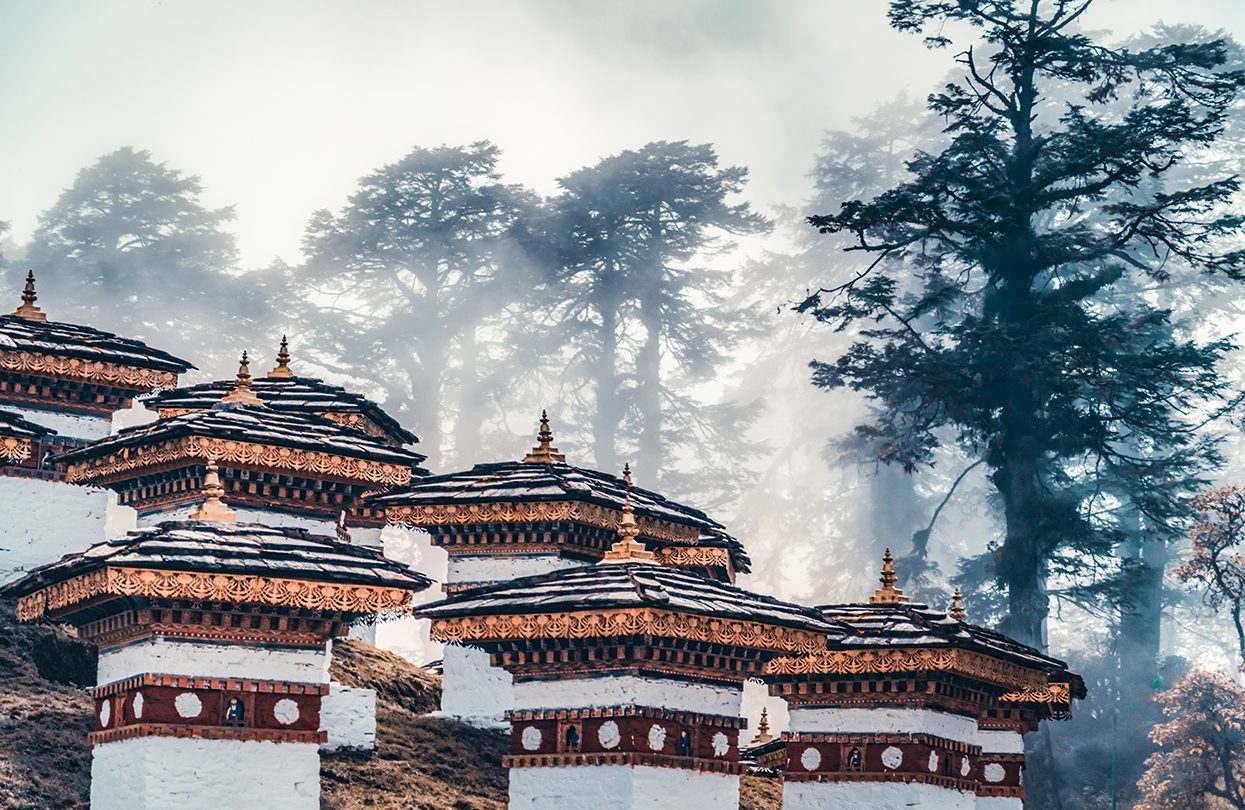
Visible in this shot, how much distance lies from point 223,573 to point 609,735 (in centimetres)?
438

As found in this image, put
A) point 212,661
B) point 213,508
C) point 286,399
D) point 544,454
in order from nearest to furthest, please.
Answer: point 212,661
point 213,508
point 544,454
point 286,399

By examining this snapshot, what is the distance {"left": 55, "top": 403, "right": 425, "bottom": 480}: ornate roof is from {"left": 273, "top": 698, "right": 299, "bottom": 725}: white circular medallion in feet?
18.9

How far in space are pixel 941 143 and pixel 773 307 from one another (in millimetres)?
11429

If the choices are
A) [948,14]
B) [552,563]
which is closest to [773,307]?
[948,14]

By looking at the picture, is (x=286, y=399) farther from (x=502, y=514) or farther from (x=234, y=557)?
(x=234, y=557)

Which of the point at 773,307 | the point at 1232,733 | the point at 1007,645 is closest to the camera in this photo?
the point at 1007,645

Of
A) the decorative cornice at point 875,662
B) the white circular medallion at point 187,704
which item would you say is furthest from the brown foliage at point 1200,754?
the white circular medallion at point 187,704

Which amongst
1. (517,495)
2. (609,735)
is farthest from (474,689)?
(609,735)

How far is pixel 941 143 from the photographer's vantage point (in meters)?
94.2

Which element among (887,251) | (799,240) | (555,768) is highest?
(799,240)

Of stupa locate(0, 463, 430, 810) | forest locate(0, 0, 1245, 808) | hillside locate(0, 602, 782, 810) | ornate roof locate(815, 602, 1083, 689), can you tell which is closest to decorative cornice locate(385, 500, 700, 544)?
hillside locate(0, 602, 782, 810)

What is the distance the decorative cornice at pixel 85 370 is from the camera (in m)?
27.3

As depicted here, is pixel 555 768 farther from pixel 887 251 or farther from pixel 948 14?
pixel 948 14

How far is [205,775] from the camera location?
19.0 metres
